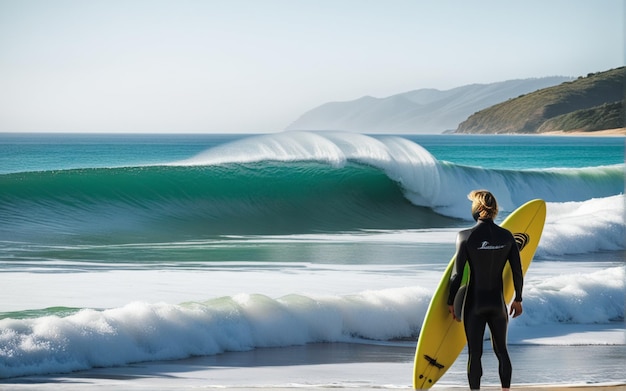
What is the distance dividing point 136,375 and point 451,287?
143 centimetres

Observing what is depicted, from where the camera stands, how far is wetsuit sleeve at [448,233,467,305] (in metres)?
3.06

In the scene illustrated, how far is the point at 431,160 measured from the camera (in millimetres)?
13180

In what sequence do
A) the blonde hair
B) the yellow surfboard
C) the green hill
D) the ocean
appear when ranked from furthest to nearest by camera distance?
the green hill → the ocean → the yellow surfboard → the blonde hair

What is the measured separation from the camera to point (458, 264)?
10.1 ft

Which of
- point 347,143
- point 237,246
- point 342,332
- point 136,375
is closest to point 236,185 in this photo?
point 347,143

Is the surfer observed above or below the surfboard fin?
above

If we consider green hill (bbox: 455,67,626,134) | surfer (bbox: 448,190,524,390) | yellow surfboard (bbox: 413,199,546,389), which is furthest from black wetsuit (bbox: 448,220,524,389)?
green hill (bbox: 455,67,626,134)

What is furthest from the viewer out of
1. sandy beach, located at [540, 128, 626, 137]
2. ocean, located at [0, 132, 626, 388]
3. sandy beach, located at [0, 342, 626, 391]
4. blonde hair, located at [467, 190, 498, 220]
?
sandy beach, located at [540, 128, 626, 137]

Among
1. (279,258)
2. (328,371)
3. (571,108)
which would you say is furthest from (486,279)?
(571,108)

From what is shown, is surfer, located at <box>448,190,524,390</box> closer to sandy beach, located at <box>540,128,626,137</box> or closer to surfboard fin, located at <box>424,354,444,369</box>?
surfboard fin, located at <box>424,354,444,369</box>

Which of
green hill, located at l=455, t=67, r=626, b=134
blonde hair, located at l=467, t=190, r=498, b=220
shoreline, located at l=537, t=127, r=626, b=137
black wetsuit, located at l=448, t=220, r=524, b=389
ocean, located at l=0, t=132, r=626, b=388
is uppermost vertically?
blonde hair, located at l=467, t=190, r=498, b=220

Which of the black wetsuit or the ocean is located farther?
the ocean

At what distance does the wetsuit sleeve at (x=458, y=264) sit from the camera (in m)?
3.06

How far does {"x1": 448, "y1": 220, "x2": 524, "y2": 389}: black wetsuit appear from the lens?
3.06m
